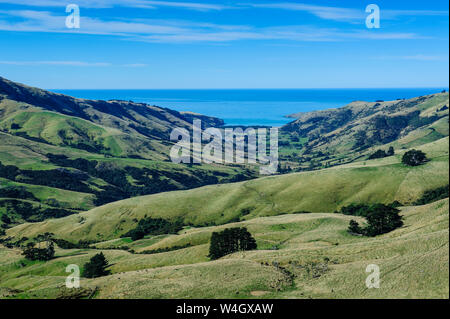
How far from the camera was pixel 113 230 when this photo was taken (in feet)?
429

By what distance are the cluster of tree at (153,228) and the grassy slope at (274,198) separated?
4.03 m

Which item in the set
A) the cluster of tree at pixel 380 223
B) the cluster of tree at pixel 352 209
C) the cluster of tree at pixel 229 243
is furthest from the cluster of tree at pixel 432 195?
the cluster of tree at pixel 229 243

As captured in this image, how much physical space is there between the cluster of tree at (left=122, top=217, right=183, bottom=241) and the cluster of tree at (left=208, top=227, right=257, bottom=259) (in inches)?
1558

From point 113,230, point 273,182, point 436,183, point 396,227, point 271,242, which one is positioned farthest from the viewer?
point 273,182

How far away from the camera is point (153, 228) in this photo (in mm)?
124625

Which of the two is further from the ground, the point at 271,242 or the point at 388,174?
the point at 388,174

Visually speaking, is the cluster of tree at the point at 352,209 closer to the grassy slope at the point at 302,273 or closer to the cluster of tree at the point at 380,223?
the cluster of tree at the point at 380,223

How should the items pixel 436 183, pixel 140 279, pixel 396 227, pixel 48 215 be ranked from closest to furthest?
pixel 140 279 → pixel 396 227 → pixel 436 183 → pixel 48 215

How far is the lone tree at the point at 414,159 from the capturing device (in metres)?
142
